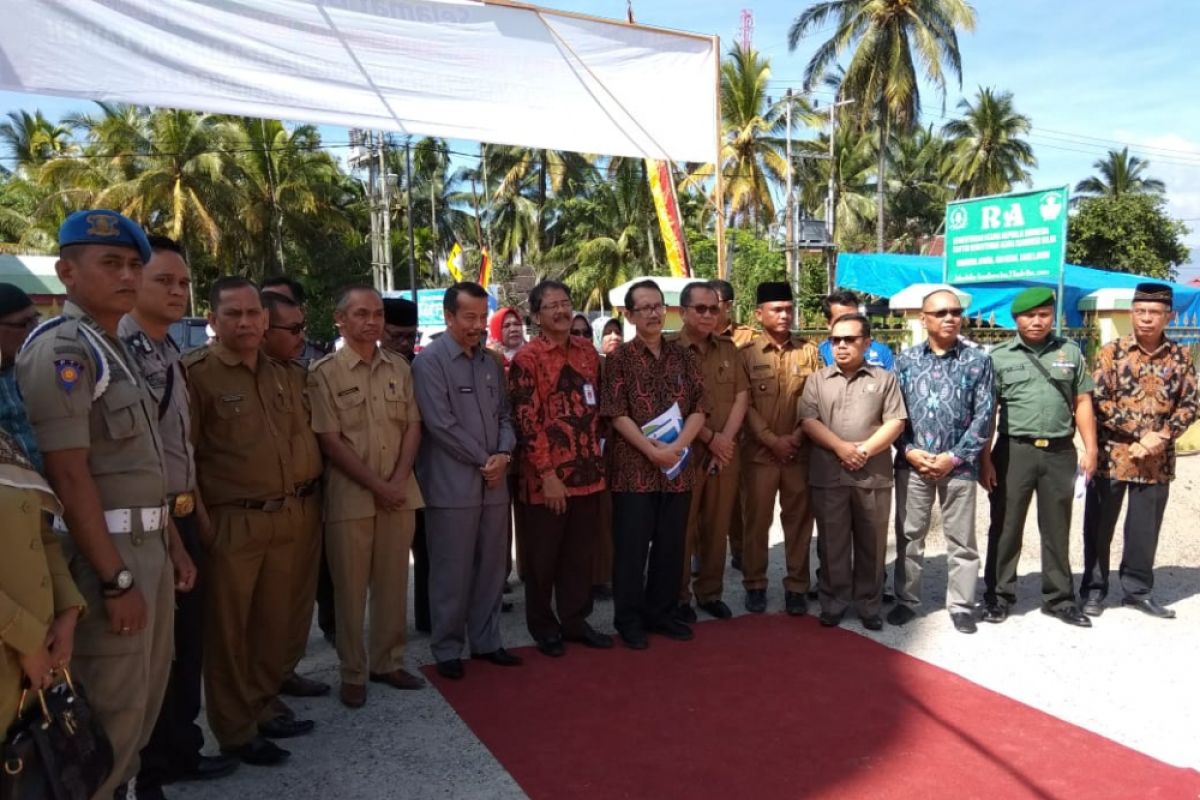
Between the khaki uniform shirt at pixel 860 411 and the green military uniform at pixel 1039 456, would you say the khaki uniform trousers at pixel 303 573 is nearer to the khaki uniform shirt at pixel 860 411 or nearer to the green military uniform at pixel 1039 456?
the khaki uniform shirt at pixel 860 411

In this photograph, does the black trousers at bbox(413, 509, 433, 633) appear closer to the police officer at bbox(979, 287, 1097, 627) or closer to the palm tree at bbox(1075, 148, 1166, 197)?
the police officer at bbox(979, 287, 1097, 627)

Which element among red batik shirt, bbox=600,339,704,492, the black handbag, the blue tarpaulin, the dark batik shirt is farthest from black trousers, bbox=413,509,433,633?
the blue tarpaulin

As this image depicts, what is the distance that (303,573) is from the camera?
3.67 m

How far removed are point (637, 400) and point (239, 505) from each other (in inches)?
79.7

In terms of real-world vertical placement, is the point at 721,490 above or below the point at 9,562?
below

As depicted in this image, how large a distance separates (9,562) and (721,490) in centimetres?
369

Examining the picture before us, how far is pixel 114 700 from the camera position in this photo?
7.77 ft

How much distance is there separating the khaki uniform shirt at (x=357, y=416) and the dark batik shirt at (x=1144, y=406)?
398cm

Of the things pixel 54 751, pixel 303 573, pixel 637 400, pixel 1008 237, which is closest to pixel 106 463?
pixel 54 751

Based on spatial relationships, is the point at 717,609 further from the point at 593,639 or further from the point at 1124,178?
the point at 1124,178

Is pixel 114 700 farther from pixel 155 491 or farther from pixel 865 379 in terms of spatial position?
pixel 865 379

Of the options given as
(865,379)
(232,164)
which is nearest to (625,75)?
(865,379)

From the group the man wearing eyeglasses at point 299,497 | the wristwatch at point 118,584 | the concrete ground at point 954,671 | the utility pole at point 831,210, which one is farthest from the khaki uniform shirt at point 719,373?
the utility pole at point 831,210

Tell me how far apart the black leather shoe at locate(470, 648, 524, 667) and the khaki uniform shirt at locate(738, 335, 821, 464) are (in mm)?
1843
